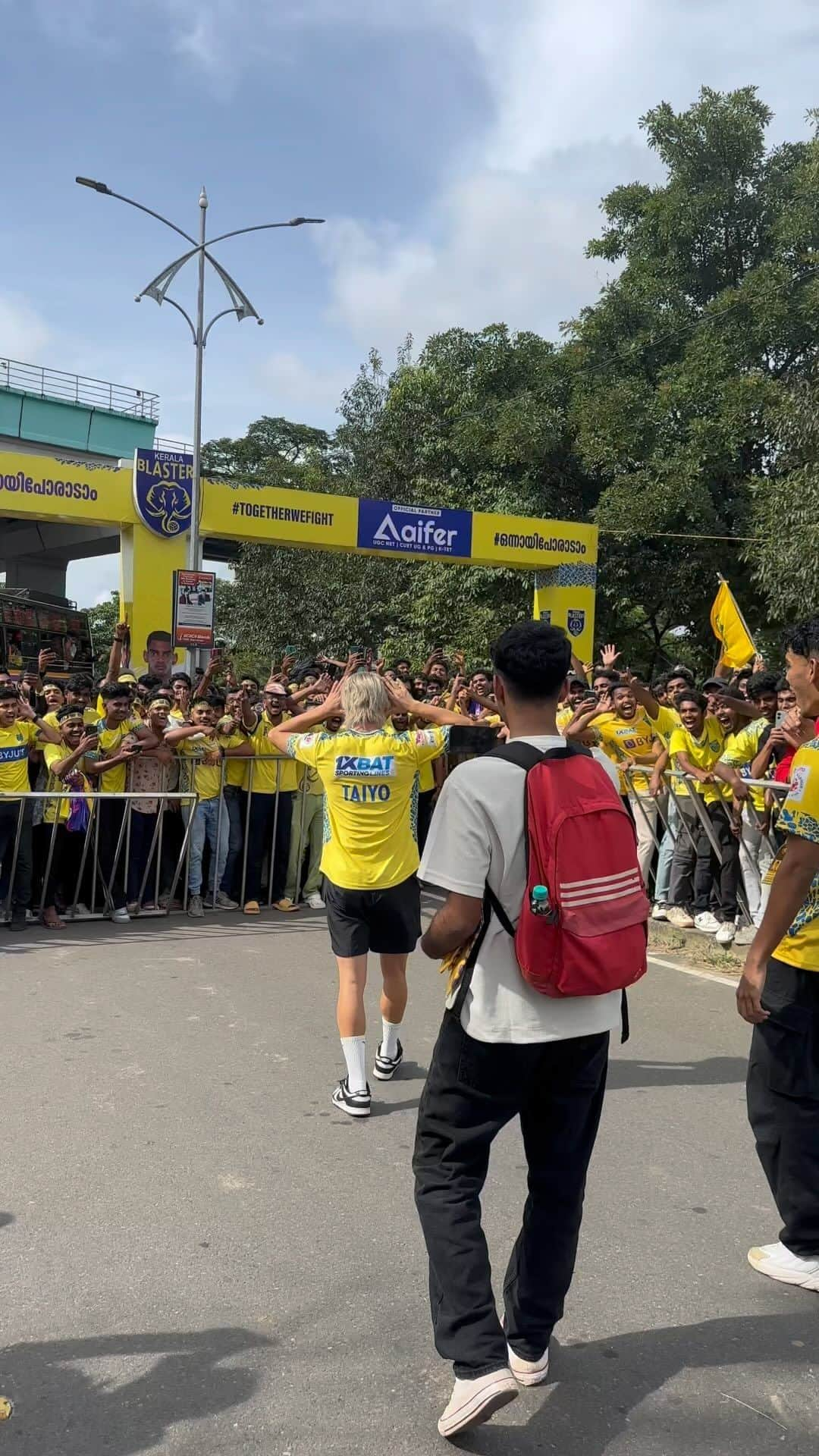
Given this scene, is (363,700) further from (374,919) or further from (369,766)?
(374,919)

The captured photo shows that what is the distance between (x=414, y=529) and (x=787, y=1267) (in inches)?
644

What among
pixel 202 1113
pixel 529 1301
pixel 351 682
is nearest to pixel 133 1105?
pixel 202 1113

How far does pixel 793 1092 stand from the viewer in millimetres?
3555

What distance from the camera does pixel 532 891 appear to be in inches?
109

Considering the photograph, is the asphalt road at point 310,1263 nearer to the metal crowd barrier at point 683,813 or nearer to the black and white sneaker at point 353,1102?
the black and white sneaker at point 353,1102

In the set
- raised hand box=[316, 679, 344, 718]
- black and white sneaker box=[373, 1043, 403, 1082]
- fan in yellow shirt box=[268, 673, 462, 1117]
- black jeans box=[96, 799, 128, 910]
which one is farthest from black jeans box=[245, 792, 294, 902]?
→ raised hand box=[316, 679, 344, 718]

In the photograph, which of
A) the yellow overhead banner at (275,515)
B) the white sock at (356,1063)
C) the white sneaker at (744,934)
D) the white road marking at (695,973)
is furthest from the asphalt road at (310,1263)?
the yellow overhead banner at (275,515)

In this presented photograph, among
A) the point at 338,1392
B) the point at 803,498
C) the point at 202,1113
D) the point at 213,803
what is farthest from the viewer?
the point at 803,498

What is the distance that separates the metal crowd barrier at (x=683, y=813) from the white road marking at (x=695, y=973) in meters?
0.94

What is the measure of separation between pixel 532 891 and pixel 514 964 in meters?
0.22

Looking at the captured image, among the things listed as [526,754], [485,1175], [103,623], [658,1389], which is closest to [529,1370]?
[658,1389]

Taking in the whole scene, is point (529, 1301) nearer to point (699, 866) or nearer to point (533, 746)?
point (533, 746)

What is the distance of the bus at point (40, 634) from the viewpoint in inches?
716

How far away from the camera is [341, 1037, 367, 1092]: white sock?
5.10 metres
